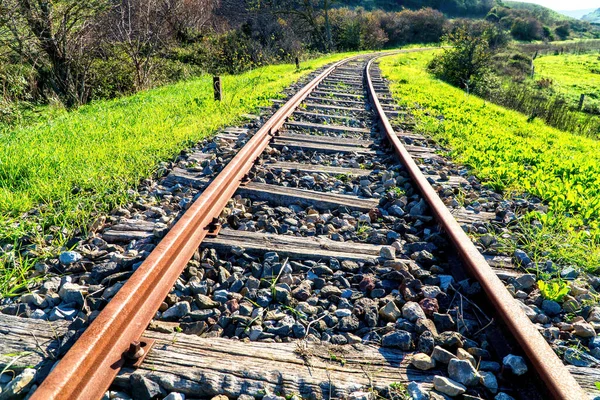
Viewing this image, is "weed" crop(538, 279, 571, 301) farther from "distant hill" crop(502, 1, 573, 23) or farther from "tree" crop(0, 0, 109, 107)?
"distant hill" crop(502, 1, 573, 23)

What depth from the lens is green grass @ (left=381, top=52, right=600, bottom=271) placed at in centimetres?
287

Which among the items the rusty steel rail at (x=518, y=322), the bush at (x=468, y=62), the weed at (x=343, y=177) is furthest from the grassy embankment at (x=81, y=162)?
the bush at (x=468, y=62)

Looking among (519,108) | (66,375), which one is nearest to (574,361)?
(66,375)

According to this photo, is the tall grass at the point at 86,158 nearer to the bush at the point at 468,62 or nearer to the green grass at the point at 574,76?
the bush at the point at 468,62

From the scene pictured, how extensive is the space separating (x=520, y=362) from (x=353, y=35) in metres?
36.3

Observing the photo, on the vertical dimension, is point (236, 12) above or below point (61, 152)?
above

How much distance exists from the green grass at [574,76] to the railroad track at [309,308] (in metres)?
31.4

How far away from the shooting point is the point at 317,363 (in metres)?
1.75

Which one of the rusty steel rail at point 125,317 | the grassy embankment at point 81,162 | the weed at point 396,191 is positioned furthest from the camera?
the weed at point 396,191

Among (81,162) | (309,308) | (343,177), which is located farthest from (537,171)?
(81,162)

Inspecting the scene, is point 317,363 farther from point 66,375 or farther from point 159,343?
point 66,375

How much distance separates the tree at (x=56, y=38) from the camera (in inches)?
351

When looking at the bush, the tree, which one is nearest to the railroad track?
the tree

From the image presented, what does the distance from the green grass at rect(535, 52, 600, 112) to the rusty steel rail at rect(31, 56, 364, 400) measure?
32417mm
